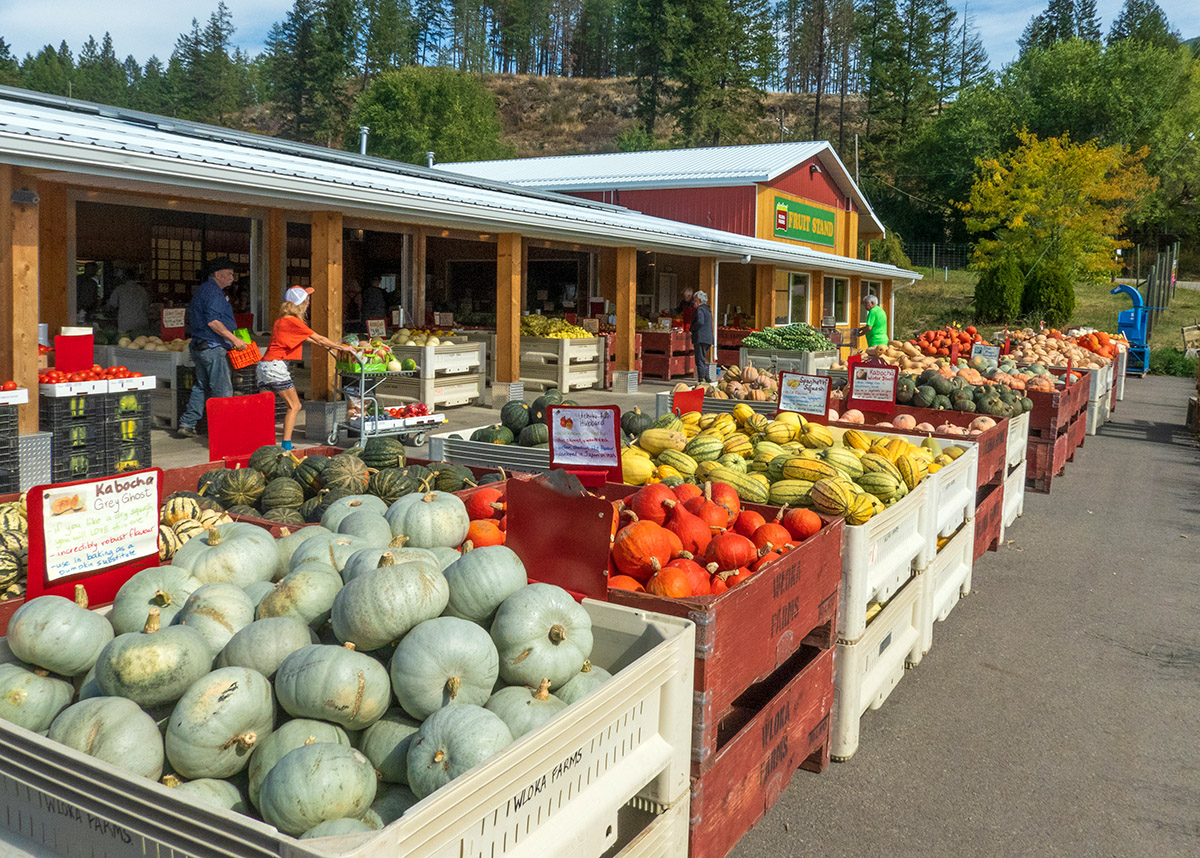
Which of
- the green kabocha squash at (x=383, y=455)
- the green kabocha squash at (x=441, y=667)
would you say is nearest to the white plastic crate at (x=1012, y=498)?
the green kabocha squash at (x=383, y=455)

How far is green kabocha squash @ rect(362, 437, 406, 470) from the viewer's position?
4902 mm

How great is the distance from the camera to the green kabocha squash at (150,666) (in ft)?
7.19

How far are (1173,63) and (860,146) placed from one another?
1898cm

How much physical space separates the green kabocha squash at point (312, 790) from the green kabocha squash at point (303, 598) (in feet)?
1.89

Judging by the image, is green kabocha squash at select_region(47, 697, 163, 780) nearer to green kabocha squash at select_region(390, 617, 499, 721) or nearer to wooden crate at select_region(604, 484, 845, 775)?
green kabocha squash at select_region(390, 617, 499, 721)

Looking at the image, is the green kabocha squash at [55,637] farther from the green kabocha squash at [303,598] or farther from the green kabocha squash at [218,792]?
the green kabocha squash at [218,792]

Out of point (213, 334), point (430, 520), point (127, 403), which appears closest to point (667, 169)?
point (213, 334)

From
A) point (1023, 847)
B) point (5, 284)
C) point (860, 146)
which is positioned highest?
point (860, 146)

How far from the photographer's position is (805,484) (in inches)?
180

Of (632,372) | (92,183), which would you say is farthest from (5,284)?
(632,372)

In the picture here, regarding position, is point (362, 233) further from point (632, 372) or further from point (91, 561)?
point (91, 561)

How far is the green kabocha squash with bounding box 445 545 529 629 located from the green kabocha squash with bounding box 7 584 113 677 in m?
0.88

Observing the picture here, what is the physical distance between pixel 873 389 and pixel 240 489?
5157 millimetres

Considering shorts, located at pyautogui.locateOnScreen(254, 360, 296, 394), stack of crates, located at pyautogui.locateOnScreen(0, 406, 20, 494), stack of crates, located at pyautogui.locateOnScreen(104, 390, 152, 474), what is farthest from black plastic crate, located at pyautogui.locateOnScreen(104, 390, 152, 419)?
shorts, located at pyautogui.locateOnScreen(254, 360, 296, 394)
